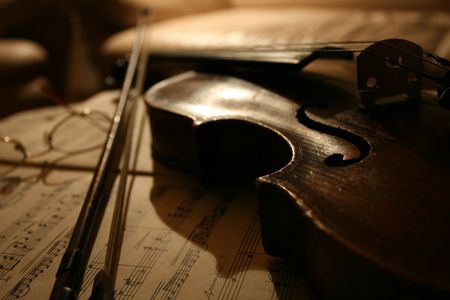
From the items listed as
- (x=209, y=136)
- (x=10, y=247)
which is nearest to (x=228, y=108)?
(x=209, y=136)

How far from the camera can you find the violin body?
403mm

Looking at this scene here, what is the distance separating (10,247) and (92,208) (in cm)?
17

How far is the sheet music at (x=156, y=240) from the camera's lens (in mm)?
590

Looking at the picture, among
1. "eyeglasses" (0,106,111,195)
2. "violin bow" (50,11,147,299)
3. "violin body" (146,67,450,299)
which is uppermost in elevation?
"violin body" (146,67,450,299)

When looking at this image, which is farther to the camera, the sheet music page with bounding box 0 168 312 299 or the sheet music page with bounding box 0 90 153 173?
the sheet music page with bounding box 0 90 153 173

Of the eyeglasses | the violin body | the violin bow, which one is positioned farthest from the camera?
the eyeglasses

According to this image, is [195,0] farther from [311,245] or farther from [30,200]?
[311,245]

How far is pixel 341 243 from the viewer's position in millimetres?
415

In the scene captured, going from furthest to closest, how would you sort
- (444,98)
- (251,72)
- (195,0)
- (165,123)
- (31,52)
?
(195,0), (31,52), (251,72), (165,123), (444,98)

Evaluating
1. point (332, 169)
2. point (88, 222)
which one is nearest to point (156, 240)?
point (88, 222)

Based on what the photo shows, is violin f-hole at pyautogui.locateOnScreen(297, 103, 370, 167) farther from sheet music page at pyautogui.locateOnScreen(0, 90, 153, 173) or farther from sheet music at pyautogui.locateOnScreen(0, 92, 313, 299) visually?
sheet music page at pyautogui.locateOnScreen(0, 90, 153, 173)

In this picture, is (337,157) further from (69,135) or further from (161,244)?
(69,135)

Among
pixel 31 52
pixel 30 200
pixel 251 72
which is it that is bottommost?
pixel 30 200

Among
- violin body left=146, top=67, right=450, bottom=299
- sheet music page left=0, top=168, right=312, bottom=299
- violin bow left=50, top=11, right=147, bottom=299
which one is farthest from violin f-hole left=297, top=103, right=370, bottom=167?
violin bow left=50, top=11, right=147, bottom=299
